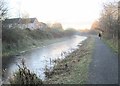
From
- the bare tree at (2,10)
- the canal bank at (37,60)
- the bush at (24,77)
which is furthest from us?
the bare tree at (2,10)

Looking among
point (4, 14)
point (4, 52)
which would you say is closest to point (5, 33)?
point (4, 14)

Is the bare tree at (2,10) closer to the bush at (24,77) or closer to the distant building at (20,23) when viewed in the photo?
the distant building at (20,23)

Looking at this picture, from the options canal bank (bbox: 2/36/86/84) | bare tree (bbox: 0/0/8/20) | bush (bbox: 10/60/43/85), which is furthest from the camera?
bare tree (bbox: 0/0/8/20)

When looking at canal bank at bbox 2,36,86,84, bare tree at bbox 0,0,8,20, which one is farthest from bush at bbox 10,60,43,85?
bare tree at bbox 0,0,8,20

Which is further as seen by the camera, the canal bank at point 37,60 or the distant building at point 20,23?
the distant building at point 20,23

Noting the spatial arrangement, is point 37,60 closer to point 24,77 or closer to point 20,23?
point 24,77

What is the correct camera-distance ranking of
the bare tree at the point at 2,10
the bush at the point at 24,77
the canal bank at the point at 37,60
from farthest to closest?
the bare tree at the point at 2,10
the canal bank at the point at 37,60
the bush at the point at 24,77

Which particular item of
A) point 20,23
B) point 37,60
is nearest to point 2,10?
point 37,60

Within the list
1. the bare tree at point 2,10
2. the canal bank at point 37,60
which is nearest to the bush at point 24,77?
the canal bank at point 37,60

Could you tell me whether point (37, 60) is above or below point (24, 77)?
below

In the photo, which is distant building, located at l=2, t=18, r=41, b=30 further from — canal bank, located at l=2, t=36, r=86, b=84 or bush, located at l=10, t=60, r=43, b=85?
bush, located at l=10, t=60, r=43, b=85

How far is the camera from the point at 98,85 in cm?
1200

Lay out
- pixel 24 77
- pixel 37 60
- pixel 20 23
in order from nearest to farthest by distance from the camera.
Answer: pixel 24 77 → pixel 37 60 → pixel 20 23

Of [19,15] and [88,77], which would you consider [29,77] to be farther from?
[19,15]
